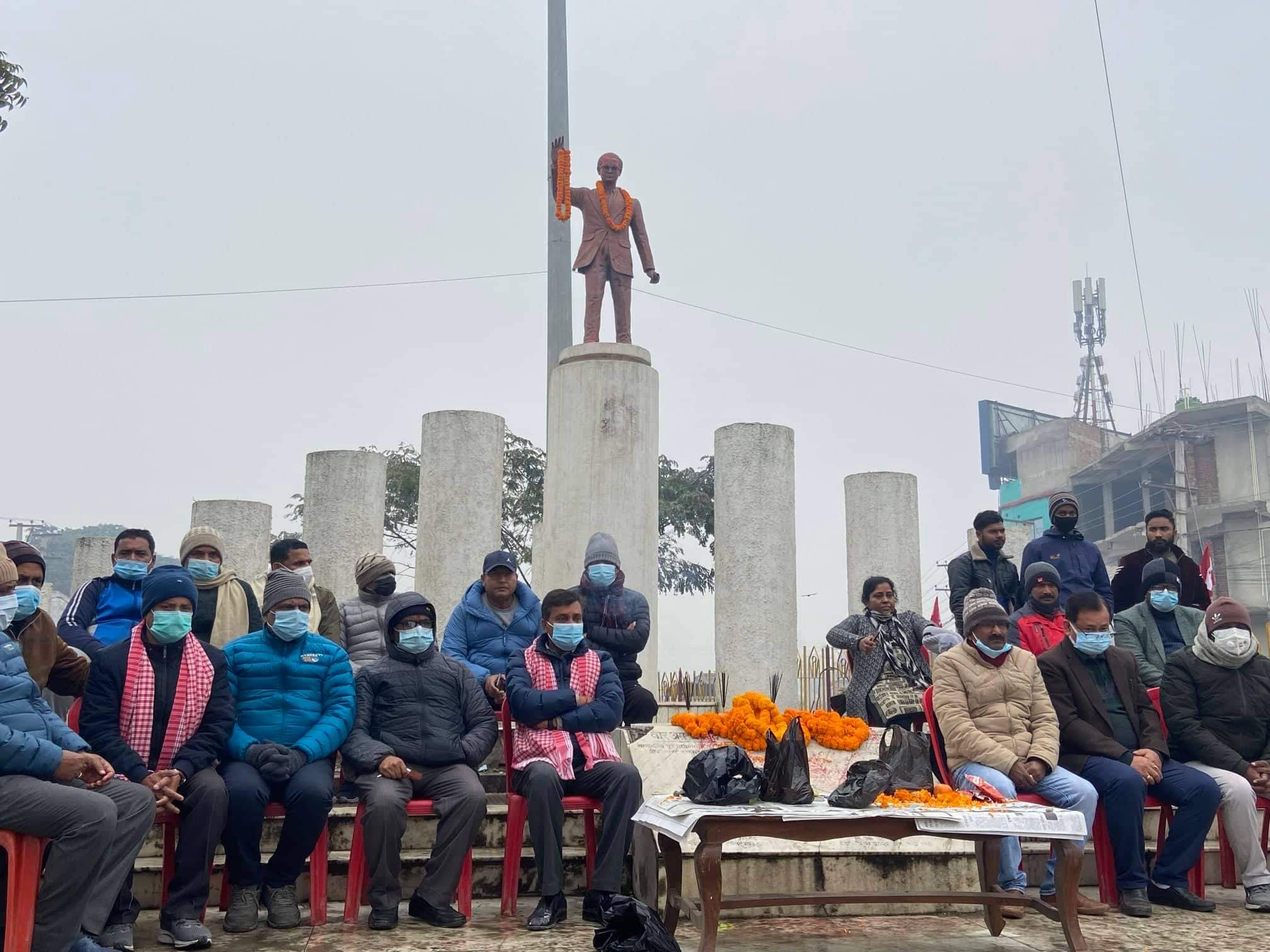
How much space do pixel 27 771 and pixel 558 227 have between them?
975cm

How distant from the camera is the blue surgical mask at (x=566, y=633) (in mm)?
5664

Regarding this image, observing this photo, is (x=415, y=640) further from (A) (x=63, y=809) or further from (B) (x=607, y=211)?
(B) (x=607, y=211)

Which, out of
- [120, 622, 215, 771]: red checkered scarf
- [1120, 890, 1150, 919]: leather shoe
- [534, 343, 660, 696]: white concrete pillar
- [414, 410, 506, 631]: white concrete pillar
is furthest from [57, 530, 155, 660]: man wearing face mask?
[1120, 890, 1150, 919]: leather shoe

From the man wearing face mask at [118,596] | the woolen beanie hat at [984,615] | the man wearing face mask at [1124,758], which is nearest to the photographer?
the man wearing face mask at [1124,758]

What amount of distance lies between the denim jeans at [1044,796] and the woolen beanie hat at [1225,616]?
1167 mm

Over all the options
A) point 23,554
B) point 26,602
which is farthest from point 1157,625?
point 23,554

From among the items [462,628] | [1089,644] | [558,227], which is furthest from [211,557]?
[558,227]

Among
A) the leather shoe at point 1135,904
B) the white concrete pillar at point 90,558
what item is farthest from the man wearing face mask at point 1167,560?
the white concrete pillar at point 90,558

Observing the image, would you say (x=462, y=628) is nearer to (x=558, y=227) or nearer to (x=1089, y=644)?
(x=1089, y=644)

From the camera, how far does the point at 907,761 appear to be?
5.28 m

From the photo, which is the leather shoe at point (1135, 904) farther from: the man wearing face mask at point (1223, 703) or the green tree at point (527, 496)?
the green tree at point (527, 496)

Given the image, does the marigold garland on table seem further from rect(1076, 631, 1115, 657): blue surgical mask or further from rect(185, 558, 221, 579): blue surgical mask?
rect(185, 558, 221, 579): blue surgical mask

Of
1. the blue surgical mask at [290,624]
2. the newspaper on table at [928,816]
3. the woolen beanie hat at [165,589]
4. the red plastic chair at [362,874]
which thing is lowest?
the red plastic chair at [362,874]

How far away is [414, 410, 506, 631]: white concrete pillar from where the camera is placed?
34.2ft
